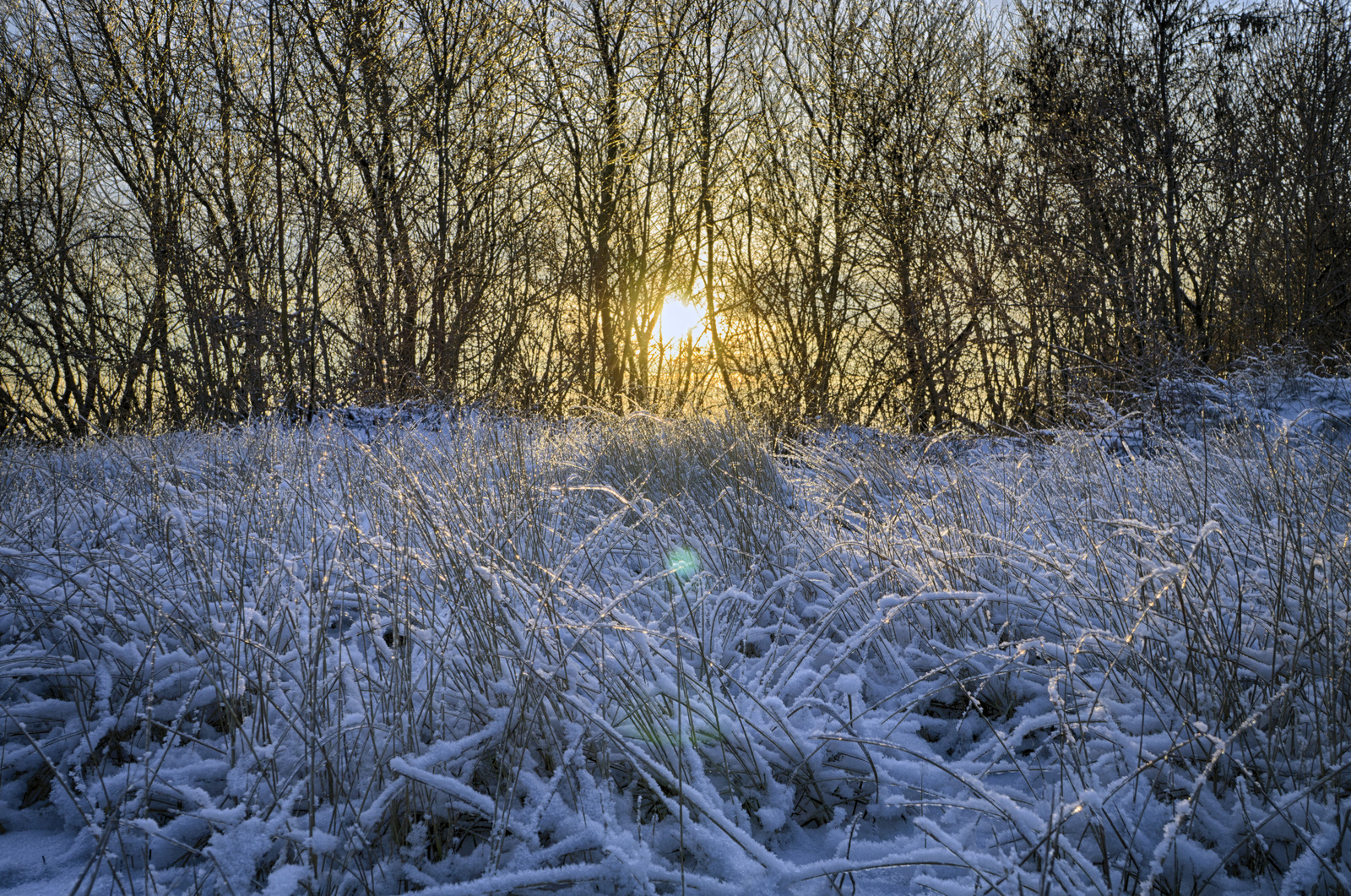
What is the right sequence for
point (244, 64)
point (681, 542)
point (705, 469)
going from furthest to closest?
point (244, 64), point (705, 469), point (681, 542)

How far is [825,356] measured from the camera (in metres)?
9.96

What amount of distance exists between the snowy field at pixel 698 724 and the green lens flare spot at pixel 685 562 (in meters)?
0.25

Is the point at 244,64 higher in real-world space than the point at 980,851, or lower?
higher

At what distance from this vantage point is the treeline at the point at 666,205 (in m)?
7.05

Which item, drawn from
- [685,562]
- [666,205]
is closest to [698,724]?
[685,562]

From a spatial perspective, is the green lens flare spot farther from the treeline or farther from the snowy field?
the treeline

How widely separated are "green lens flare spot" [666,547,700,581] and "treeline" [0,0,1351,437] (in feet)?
12.9

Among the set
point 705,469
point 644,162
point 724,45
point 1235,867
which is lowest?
point 1235,867

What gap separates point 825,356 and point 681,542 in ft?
26.7

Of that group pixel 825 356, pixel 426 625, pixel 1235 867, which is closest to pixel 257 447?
pixel 426 625

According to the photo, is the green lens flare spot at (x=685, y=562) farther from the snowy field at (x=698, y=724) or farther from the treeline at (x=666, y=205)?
the treeline at (x=666, y=205)

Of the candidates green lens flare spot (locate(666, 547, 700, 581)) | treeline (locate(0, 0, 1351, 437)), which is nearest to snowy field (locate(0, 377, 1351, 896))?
green lens flare spot (locate(666, 547, 700, 581))

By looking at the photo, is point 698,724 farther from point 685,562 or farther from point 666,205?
point 666,205

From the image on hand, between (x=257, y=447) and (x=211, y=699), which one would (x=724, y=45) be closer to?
(x=257, y=447)
